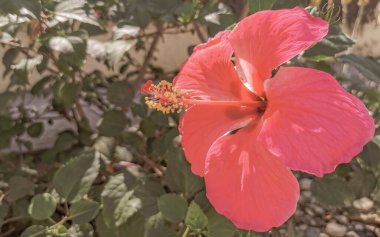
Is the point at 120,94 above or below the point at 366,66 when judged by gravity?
below

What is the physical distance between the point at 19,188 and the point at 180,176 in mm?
473

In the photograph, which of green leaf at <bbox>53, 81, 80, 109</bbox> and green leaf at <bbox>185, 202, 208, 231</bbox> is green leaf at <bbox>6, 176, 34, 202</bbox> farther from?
green leaf at <bbox>185, 202, 208, 231</bbox>

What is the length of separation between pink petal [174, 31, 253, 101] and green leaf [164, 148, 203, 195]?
12.1 inches

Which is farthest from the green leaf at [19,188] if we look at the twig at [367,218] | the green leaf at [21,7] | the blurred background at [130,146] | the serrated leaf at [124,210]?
the twig at [367,218]

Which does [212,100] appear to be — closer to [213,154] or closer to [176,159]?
[213,154]

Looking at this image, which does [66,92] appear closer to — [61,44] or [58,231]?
[61,44]

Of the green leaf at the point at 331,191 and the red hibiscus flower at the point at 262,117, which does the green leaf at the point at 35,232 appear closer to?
the red hibiscus flower at the point at 262,117

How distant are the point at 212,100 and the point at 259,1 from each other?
219 mm

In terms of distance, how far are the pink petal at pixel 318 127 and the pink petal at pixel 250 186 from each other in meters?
0.06

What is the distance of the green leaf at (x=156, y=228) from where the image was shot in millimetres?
1188

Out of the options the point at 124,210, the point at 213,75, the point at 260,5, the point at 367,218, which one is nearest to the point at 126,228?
the point at 124,210

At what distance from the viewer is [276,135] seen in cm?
76

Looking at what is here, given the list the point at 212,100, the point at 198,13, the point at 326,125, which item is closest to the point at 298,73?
the point at 326,125

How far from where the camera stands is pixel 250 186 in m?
0.80
